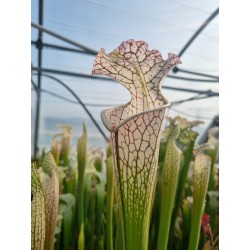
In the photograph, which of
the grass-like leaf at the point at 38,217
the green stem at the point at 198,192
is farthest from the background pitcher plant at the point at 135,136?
the green stem at the point at 198,192

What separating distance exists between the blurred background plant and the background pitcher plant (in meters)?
0.26

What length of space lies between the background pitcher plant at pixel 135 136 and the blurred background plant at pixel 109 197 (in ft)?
0.86

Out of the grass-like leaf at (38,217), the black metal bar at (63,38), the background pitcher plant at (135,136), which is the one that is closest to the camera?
the background pitcher plant at (135,136)

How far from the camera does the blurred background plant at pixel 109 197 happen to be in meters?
1.21

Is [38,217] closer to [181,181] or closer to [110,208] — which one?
[110,208]

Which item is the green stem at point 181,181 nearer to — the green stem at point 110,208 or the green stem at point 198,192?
the green stem at point 198,192

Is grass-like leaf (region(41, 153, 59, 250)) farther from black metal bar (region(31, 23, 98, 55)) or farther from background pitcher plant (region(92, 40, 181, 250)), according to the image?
black metal bar (region(31, 23, 98, 55))

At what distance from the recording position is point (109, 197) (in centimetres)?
122

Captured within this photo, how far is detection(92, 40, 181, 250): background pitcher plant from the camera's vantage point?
873mm

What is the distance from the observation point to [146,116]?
2.85ft

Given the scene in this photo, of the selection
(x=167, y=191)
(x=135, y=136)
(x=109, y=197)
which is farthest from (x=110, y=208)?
(x=135, y=136)
